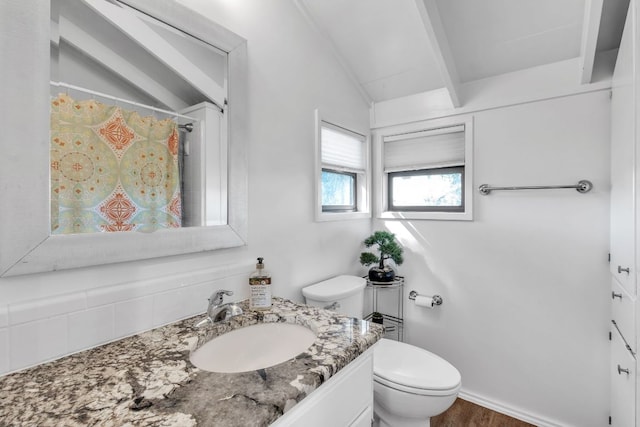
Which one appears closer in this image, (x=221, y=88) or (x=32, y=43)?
(x=32, y=43)

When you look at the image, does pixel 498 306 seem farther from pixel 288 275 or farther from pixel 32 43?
pixel 32 43

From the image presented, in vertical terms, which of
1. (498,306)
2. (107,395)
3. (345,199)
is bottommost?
(498,306)

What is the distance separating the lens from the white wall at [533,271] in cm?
166

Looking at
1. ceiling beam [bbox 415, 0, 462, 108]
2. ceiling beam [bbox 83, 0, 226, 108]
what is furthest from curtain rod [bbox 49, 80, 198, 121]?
ceiling beam [bbox 415, 0, 462, 108]

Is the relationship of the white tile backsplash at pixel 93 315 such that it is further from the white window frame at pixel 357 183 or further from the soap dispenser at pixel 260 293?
the white window frame at pixel 357 183

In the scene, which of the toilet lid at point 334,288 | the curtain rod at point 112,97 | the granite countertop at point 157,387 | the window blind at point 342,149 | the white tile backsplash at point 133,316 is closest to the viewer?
the granite countertop at point 157,387

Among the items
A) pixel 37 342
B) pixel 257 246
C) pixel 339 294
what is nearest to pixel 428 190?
pixel 339 294

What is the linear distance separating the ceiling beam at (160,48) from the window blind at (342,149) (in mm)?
788

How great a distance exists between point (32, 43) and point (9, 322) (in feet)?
2.42

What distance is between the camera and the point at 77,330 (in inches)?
35.8

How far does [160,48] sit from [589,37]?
1.83 meters

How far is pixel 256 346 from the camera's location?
3.76 ft

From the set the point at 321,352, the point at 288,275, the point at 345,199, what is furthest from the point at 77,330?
the point at 345,199

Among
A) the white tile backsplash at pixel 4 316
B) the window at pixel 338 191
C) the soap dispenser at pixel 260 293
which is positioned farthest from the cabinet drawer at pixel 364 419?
the window at pixel 338 191
